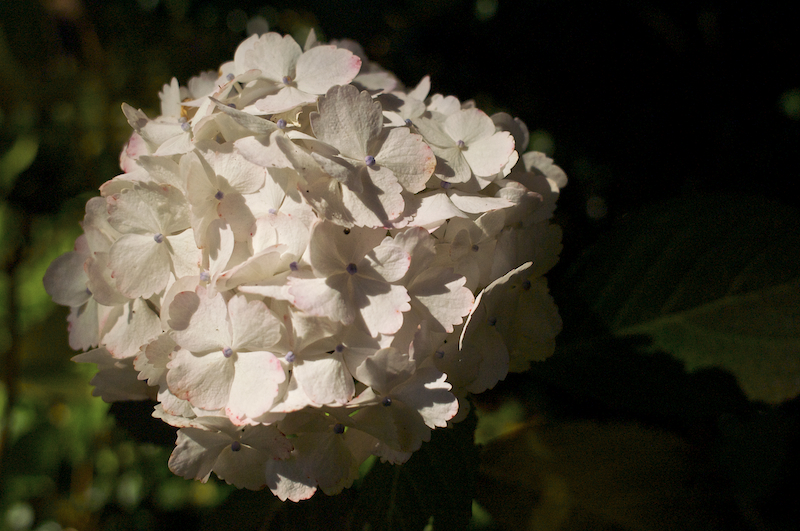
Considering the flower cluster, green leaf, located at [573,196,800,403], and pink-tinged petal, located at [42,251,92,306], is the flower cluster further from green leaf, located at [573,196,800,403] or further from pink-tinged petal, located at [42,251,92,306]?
green leaf, located at [573,196,800,403]

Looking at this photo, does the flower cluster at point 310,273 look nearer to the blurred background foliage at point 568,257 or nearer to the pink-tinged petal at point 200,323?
the pink-tinged petal at point 200,323

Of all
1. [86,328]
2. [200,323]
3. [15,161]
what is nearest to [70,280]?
[86,328]

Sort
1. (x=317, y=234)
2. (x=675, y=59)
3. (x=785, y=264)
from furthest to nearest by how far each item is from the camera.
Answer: (x=675, y=59) → (x=785, y=264) → (x=317, y=234)

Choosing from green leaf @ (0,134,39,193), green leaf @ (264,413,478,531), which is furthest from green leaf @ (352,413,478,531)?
green leaf @ (0,134,39,193)

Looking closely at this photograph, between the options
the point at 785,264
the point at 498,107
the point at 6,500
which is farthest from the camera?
the point at 6,500

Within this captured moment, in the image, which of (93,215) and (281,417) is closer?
(281,417)

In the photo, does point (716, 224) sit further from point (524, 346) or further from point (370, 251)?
point (370, 251)

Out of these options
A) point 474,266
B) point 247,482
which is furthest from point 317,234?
point 247,482
